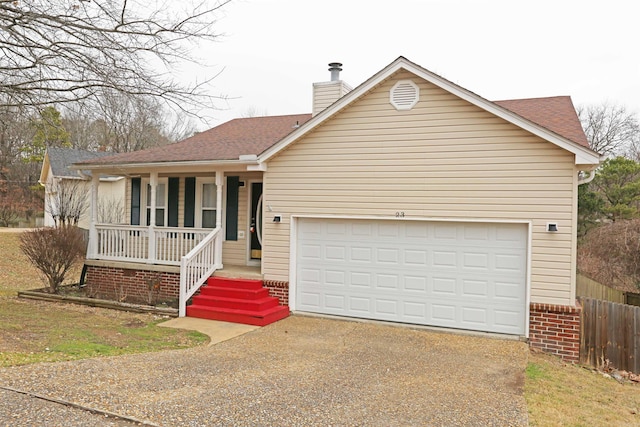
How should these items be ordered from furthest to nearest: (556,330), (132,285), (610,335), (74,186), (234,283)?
(74,186)
(132,285)
(234,283)
(610,335)
(556,330)

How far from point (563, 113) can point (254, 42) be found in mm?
7047

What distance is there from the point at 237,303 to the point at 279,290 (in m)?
0.98

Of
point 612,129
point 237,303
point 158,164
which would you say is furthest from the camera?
point 612,129

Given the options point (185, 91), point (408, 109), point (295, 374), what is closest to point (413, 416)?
point (295, 374)

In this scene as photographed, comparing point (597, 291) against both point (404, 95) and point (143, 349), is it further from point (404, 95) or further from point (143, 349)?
point (143, 349)

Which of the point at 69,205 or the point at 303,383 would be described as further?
the point at 69,205

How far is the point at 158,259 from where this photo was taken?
12188mm

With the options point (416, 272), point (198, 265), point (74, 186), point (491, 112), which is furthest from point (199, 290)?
point (74, 186)

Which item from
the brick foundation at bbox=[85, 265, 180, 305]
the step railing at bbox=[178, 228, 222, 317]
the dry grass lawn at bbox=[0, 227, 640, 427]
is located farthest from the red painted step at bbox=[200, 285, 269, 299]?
the dry grass lawn at bbox=[0, 227, 640, 427]

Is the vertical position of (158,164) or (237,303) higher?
(158,164)

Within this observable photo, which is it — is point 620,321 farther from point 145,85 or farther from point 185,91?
point 145,85

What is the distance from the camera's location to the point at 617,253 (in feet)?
46.5

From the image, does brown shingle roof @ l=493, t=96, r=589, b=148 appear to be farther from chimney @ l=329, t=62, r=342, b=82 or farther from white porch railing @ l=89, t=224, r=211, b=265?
white porch railing @ l=89, t=224, r=211, b=265

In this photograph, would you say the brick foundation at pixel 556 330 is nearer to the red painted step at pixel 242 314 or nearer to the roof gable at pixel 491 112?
the roof gable at pixel 491 112
